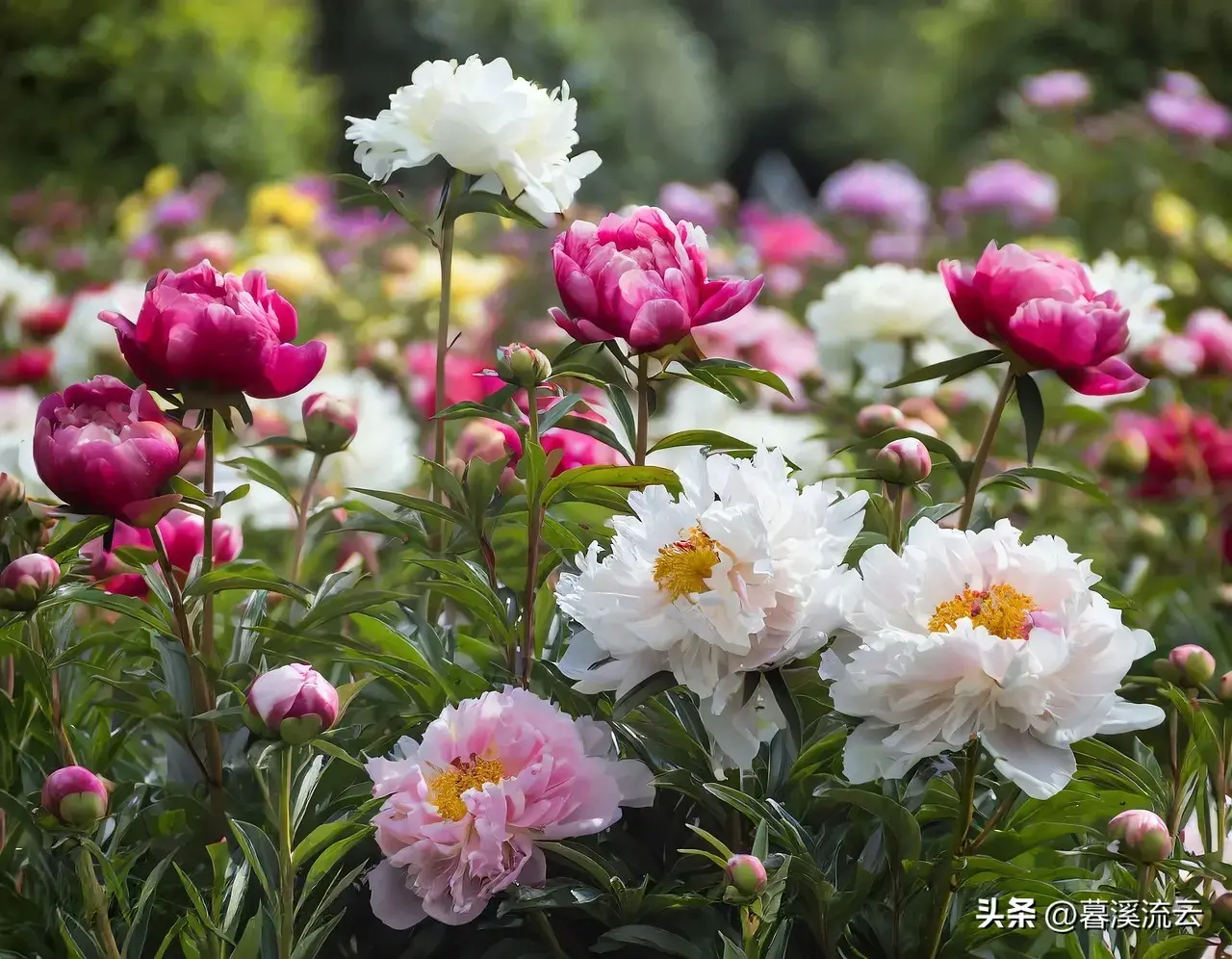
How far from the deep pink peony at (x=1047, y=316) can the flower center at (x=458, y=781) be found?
0.38 metres

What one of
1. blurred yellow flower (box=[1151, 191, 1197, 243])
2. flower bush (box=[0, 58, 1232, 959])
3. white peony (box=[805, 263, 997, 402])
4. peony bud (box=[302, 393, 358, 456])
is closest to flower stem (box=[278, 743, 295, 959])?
flower bush (box=[0, 58, 1232, 959])

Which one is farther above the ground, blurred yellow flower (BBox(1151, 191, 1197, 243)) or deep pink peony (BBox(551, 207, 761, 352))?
deep pink peony (BBox(551, 207, 761, 352))

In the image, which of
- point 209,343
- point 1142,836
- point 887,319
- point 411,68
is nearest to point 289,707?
point 209,343

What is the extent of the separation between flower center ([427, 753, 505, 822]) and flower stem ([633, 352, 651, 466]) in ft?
0.68

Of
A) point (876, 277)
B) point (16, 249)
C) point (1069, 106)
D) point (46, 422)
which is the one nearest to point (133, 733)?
point (46, 422)

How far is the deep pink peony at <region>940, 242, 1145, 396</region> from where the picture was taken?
2.30 feet

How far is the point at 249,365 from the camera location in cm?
67

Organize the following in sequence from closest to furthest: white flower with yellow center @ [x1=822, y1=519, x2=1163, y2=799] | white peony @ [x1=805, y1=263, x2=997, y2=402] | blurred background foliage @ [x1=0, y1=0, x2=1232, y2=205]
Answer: white flower with yellow center @ [x1=822, y1=519, x2=1163, y2=799] < white peony @ [x1=805, y1=263, x2=997, y2=402] < blurred background foliage @ [x1=0, y1=0, x2=1232, y2=205]

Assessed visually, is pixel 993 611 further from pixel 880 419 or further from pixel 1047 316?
pixel 880 419

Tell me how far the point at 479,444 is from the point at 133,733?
0.33 metres

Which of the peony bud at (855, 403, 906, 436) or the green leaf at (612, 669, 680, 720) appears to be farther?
the peony bud at (855, 403, 906, 436)

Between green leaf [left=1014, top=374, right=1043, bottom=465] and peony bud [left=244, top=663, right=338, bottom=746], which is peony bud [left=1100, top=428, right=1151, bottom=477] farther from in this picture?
peony bud [left=244, top=663, right=338, bottom=746]

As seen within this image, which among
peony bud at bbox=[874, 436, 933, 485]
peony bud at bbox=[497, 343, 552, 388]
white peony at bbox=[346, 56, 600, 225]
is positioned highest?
white peony at bbox=[346, 56, 600, 225]

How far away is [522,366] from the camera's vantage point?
0.69m
